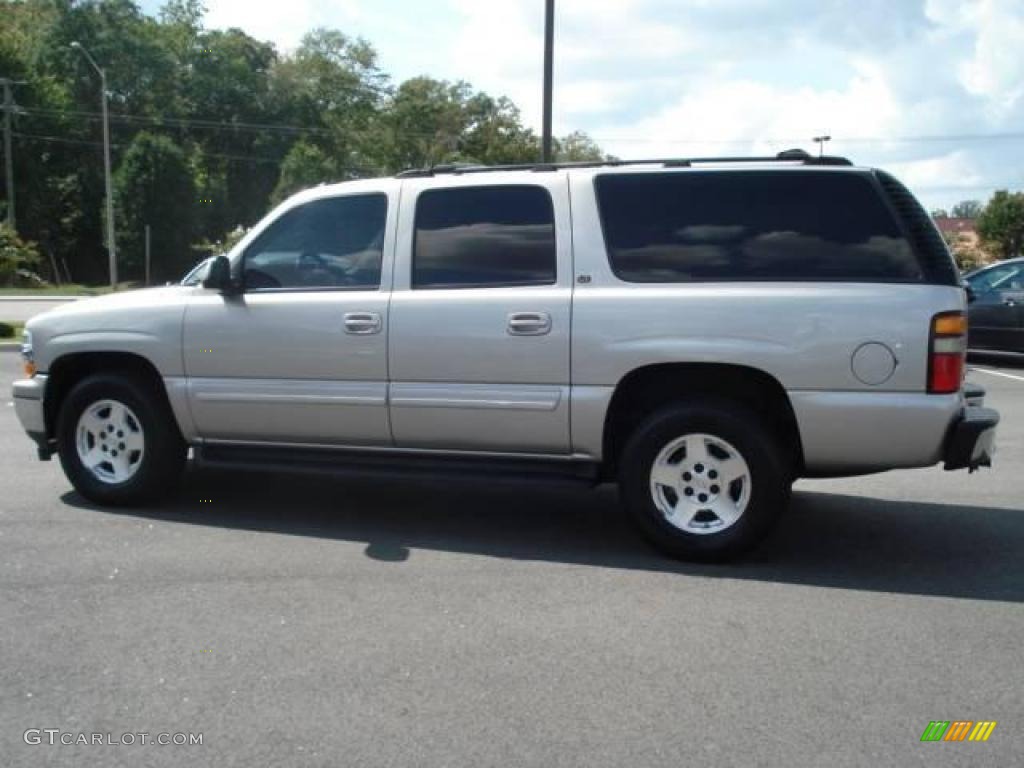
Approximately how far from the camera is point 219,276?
5945 millimetres

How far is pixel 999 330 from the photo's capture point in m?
14.6

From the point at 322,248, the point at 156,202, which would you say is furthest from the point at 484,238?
the point at 156,202

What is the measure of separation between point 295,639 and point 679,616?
5.47 feet

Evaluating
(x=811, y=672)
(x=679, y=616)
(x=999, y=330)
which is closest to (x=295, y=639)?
(x=679, y=616)

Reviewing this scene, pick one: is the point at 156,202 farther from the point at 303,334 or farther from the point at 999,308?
the point at 303,334

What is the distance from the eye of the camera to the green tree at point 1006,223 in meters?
61.1

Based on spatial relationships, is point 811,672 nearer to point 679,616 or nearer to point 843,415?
point 679,616

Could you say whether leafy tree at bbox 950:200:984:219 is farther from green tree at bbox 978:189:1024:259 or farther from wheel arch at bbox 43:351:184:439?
wheel arch at bbox 43:351:184:439

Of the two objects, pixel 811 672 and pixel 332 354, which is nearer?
pixel 811 672

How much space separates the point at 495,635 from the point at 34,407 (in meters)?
3.68

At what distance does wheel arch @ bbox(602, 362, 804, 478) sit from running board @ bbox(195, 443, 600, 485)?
25 centimetres

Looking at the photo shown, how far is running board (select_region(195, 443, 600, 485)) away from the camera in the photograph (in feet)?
18.2

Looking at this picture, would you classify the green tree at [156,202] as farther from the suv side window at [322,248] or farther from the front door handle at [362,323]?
the front door handle at [362,323]

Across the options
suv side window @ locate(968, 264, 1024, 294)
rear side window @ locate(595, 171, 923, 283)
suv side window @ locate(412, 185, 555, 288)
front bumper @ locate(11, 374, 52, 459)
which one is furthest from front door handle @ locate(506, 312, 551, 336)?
suv side window @ locate(968, 264, 1024, 294)
